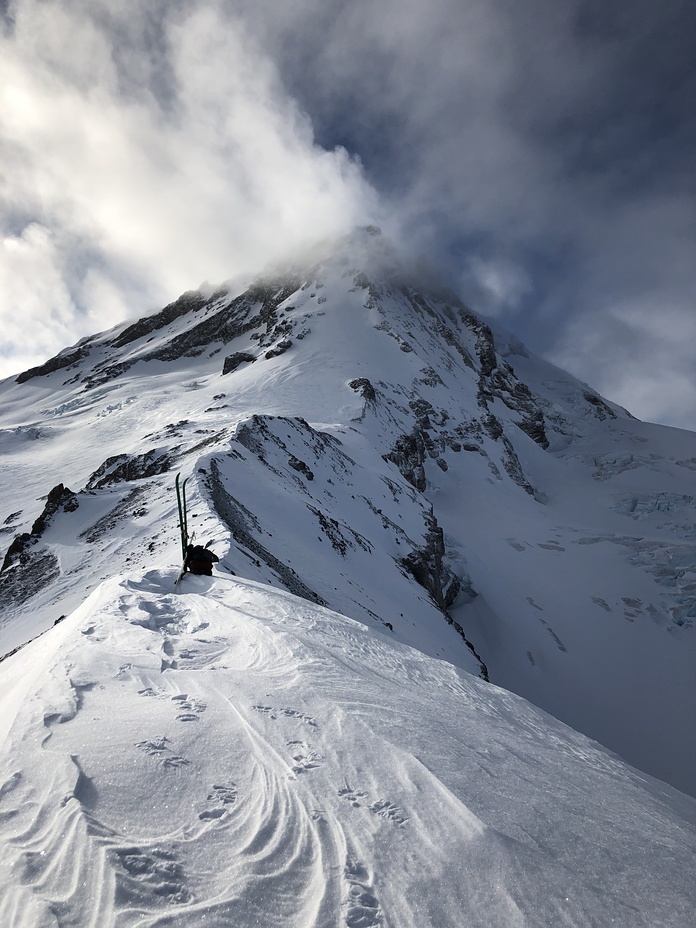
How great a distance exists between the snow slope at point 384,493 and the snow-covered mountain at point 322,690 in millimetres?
214

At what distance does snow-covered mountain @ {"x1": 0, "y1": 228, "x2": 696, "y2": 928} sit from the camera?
7.75 ft

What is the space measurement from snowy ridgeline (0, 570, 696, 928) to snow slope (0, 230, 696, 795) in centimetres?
525

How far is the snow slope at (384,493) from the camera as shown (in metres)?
14.3

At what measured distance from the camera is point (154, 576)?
28.5 ft

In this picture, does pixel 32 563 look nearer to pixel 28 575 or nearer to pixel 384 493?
pixel 28 575

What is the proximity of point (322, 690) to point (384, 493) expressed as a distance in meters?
22.6

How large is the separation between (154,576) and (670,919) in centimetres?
837

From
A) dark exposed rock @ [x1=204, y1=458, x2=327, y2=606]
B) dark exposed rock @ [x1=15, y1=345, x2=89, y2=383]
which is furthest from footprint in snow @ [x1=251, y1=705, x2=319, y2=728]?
dark exposed rock @ [x1=15, y1=345, x2=89, y2=383]

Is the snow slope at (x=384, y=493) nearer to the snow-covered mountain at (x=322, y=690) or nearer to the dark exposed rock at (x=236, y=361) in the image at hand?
the snow-covered mountain at (x=322, y=690)

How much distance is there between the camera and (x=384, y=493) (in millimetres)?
27000

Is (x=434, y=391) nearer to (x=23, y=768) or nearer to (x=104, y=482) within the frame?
(x=104, y=482)

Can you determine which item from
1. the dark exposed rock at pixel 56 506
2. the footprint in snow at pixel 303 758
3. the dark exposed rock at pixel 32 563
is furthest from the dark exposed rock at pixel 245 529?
the footprint in snow at pixel 303 758

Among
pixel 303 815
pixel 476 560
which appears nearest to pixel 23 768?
pixel 303 815

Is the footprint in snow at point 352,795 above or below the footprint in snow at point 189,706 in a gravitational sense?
below
